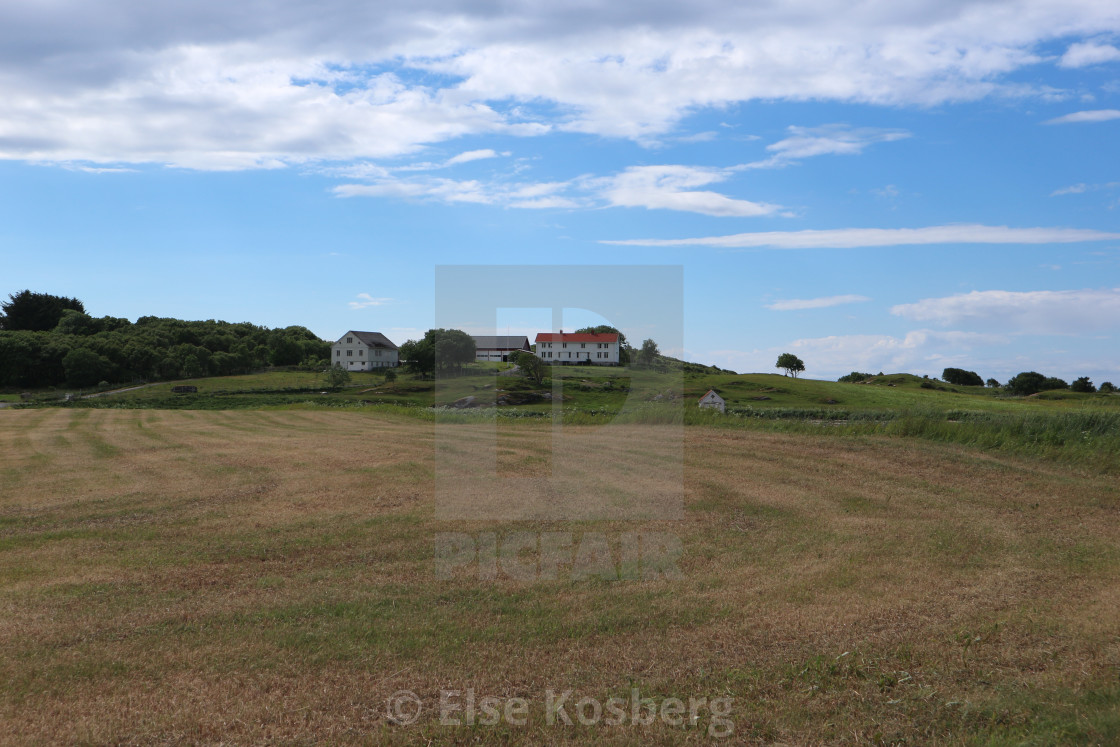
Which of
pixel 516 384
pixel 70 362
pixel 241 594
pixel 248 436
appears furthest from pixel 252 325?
pixel 241 594

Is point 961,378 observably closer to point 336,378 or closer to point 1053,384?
point 1053,384

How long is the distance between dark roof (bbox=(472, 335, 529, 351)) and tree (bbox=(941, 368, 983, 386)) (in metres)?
53.9

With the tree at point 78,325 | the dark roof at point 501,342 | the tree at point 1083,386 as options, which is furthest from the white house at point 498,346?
the tree at point 78,325

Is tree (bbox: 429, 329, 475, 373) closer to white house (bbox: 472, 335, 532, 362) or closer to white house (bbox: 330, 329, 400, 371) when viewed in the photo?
white house (bbox: 472, 335, 532, 362)

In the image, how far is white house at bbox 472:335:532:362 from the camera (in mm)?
10680

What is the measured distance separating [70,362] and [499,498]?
6360cm

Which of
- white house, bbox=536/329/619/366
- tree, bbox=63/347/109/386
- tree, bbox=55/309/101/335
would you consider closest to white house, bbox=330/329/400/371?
tree, bbox=63/347/109/386

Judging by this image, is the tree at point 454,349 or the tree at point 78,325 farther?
the tree at point 78,325

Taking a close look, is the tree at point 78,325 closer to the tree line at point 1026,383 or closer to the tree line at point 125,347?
the tree line at point 125,347

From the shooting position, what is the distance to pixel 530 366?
40.2 ft

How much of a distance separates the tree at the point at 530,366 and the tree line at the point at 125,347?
61.5 m

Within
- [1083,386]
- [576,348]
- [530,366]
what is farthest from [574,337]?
[1083,386]

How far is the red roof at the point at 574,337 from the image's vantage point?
1102 centimetres

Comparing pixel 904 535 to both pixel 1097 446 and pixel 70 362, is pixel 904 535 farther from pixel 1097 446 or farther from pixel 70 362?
pixel 70 362
